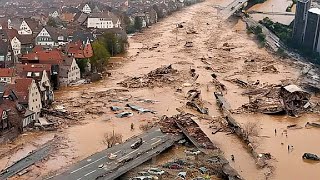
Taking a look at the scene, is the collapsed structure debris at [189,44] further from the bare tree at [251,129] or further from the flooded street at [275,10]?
the bare tree at [251,129]

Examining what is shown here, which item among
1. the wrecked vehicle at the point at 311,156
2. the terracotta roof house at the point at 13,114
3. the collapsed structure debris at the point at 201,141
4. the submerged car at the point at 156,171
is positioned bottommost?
the wrecked vehicle at the point at 311,156

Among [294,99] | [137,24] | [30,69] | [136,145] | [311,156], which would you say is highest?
[30,69]

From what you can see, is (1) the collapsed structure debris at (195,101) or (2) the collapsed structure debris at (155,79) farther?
(2) the collapsed structure debris at (155,79)

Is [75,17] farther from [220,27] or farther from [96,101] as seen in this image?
[96,101]

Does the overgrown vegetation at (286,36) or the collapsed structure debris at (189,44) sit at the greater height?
the overgrown vegetation at (286,36)

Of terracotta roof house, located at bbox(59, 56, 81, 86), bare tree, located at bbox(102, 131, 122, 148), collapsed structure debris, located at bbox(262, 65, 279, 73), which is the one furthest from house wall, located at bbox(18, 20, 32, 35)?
bare tree, located at bbox(102, 131, 122, 148)

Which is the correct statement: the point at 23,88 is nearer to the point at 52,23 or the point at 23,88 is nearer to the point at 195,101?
the point at 195,101

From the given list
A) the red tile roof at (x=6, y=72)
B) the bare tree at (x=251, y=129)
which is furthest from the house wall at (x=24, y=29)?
the bare tree at (x=251, y=129)

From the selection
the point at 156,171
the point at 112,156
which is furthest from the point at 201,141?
the point at 112,156
